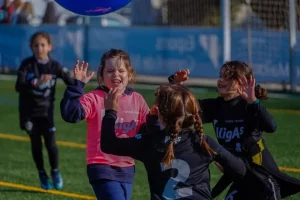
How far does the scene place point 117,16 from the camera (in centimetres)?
2777

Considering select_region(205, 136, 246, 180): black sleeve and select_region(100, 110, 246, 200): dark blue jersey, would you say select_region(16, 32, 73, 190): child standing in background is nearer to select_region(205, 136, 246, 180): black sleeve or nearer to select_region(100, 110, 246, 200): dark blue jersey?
select_region(100, 110, 246, 200): dark blue jersey

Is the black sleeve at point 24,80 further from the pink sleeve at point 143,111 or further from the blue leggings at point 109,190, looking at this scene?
the blue leggings at point 109,190

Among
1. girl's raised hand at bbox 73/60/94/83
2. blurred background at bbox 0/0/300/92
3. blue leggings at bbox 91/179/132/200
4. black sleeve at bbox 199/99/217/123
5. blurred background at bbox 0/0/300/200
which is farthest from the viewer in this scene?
blurred background at bbox 0/0/300/92

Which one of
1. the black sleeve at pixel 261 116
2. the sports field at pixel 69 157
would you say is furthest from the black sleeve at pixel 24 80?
the black sleeve at pixel 261 116

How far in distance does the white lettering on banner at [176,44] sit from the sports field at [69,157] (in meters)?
3.95

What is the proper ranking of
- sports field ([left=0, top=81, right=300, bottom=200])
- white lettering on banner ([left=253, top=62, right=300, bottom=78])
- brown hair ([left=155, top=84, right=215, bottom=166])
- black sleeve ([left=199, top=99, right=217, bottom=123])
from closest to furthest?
brown hair ([left=155, top=84, right=215, bottom=166]), black sleeve ([left=199, top=99, right=217, bottom=123]), sports field ([left=0, top=81, right=300, bottom=200]), white lettering on banner ([left=253, top=62, right=300, bottom=78])

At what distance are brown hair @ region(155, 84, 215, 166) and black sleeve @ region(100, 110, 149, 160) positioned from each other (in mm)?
177

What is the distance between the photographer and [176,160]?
5.18 m

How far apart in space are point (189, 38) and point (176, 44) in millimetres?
363

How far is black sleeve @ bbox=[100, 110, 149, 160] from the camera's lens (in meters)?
5.24

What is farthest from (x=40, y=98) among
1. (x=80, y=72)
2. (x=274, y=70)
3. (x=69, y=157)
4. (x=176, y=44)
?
(x=176, y=44)

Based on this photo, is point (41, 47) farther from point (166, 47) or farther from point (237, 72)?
point (166, 47)

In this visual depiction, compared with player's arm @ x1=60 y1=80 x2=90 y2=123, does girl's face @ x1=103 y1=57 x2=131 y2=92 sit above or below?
above

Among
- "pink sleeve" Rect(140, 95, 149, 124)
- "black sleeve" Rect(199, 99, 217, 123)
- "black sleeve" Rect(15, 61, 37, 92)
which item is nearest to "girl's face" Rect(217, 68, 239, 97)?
"black sleeve" Rect(199, 99, 217, 123)
